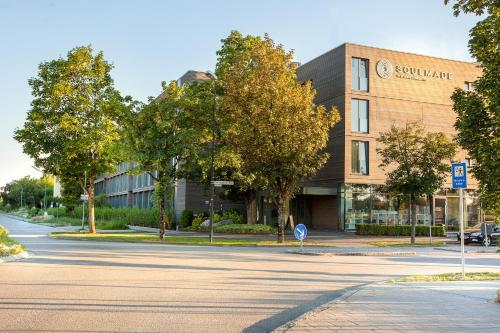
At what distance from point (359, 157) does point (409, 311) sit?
3627cm

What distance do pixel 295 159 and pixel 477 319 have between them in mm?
21671

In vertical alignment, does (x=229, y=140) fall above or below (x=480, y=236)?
above

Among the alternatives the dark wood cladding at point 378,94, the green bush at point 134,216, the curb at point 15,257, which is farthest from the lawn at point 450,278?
the green bush at point 134,216

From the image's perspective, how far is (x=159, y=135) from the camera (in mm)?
30891

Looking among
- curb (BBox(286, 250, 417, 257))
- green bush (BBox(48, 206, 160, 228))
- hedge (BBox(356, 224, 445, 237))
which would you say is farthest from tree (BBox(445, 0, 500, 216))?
green bush (BBox(48, 206, 160, 228))

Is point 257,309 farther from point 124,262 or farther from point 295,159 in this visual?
point 295,159

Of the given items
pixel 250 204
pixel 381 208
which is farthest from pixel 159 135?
pixel 381 208

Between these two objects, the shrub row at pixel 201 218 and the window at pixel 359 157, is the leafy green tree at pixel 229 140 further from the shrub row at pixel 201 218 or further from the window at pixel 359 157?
the window at pixel 359 157

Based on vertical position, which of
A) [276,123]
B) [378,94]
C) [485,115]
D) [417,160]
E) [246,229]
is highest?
[378,94]

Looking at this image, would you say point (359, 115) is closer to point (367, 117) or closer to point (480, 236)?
point (367, 117)

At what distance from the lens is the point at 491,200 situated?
448 inches

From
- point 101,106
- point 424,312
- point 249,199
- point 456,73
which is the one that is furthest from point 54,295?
point 456,73

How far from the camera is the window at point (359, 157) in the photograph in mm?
43531

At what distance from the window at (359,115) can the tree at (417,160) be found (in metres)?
11.4
